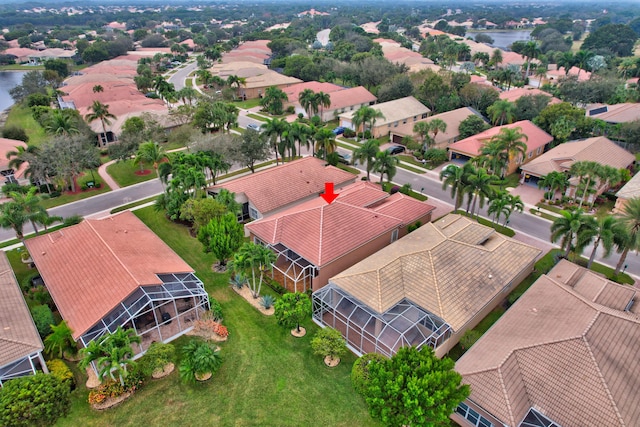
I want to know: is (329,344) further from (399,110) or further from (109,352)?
(399,110)

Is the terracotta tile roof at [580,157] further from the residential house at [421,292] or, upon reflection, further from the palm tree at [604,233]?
the residential house at [421,292]

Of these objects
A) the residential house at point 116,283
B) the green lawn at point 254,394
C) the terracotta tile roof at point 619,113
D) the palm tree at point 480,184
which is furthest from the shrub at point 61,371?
the terracotta tile roof at point 619,113

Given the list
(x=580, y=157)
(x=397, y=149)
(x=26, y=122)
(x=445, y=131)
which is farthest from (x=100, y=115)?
(x=580, y=157)

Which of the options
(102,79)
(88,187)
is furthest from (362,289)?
(102,79)

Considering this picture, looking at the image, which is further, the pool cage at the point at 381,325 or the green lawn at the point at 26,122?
the green lawn at the point at 26,122

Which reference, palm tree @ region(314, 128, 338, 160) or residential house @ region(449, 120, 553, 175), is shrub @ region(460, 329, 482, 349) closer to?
palm tree @ region(314, 128, 338, 160)
